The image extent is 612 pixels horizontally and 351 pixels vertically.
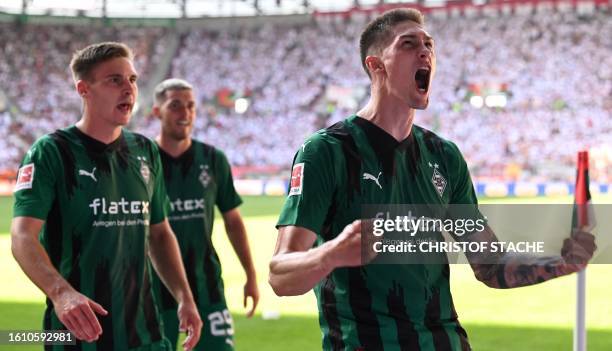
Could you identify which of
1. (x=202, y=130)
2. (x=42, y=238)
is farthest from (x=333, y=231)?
(x=202, y=130)

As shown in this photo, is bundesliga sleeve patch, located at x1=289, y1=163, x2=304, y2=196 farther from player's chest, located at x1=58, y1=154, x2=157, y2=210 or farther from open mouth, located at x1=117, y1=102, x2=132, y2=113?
open mouth, located at x1=117, y1=102, x2=132, y2=113

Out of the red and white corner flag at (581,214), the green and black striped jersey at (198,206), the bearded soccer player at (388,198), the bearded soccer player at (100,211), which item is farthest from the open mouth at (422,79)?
the green and black striped jersey at (198,206)

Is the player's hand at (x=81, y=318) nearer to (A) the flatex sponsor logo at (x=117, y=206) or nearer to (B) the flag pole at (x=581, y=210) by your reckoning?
(A) the flatex sponsor logo at (x=117, y=206)

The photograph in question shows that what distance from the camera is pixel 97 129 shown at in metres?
4.17

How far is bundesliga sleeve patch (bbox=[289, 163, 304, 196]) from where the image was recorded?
2.80 m

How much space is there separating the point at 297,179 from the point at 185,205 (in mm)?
3252

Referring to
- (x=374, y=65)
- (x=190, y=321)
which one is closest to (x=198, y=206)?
(x=190, y=321)

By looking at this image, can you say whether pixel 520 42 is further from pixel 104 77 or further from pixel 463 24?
pixel 104 77

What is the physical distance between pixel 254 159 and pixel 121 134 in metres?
35.3

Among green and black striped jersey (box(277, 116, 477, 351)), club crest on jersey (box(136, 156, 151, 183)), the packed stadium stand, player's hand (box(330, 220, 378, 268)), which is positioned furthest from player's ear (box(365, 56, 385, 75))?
the packed stadium stand

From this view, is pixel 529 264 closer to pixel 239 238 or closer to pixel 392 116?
pixel 392 116

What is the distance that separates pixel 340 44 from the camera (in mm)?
44344

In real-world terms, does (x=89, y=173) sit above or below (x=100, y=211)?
above

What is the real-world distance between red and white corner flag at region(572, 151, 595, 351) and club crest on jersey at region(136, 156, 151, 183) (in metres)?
2.20
